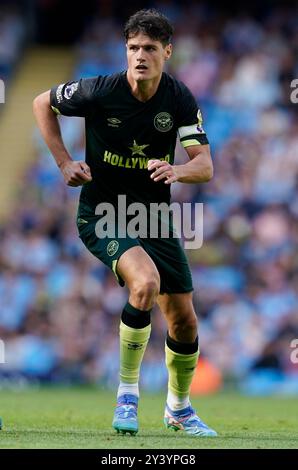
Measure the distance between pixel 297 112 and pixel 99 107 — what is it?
11115mm

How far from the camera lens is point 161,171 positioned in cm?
710

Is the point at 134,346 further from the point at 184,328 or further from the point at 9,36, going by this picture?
the point at 9,36

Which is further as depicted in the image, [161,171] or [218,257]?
[218,257]

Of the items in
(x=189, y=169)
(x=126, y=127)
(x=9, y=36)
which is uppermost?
(x=9, y=36)

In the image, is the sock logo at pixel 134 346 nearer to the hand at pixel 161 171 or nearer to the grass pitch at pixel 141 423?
the grass pitch at pixel 141 423

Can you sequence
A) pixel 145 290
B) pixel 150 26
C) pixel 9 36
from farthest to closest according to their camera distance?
pixel 9 36, pixel 150 26, pixel 145 290

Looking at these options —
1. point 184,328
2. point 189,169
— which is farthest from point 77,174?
point 184,328

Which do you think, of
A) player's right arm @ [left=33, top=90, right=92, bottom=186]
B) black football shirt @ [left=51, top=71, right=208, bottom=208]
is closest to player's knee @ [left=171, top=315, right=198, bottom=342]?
black football shirt @ [left=51, top=71, right=208, bottom=208]

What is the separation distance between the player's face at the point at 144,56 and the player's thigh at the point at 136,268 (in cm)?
116

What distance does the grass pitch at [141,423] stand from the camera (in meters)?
6.67

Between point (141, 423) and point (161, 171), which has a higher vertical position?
point (161, 171)

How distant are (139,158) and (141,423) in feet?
7.10

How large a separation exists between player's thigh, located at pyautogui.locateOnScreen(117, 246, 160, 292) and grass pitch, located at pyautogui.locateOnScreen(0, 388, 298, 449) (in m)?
0.98

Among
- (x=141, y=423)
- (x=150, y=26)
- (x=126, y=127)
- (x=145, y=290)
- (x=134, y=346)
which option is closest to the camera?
(x=145, y=290)
